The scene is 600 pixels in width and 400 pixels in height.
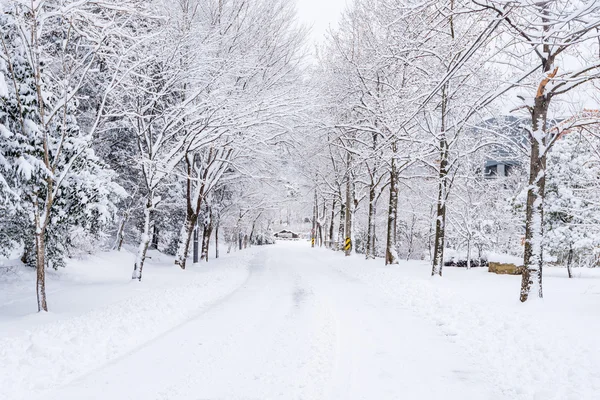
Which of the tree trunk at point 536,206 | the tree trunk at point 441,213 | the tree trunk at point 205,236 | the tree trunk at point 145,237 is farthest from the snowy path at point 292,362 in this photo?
the tree trunk at point 205,236

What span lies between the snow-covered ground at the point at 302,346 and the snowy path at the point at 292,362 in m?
0.02

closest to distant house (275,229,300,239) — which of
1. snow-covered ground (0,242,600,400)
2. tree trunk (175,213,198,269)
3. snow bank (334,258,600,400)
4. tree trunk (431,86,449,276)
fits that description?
tree trunk (175,213,198,269)

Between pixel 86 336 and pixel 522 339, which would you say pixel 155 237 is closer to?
pixel 86 336

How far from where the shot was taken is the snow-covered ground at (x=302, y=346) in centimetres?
473

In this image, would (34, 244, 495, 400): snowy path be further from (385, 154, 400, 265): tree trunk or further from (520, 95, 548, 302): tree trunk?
(385, 154, 400, 265): tree trunk

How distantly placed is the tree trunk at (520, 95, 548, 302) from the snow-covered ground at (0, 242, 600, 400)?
57cm

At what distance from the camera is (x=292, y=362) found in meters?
5.55

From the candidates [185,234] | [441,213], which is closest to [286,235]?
[185,234]

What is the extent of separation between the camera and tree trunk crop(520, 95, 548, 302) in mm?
8453

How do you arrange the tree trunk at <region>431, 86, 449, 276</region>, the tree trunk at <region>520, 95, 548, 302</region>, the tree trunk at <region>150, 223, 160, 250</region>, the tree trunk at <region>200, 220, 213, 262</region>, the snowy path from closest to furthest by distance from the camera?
1. the snowy path
2. the tree trunk at <region>520, 95, 548, 302</region>
3. the tree trunk at <region>431, 86, 449, 276</region>
4. the tree trunk at <region>200, 220, 213, 262</region>
5. the tree trunk at <region>150, 223, 160, 250</region>

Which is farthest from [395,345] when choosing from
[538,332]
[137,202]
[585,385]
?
[137,202]

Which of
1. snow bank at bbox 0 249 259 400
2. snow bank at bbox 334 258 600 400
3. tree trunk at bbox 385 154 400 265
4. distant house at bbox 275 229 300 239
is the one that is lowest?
distant house at bbox 275 229 300 239

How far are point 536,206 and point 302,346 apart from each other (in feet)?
19.4

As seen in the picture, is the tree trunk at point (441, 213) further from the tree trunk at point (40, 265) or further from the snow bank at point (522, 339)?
the tree trunk at point (40, 265)
